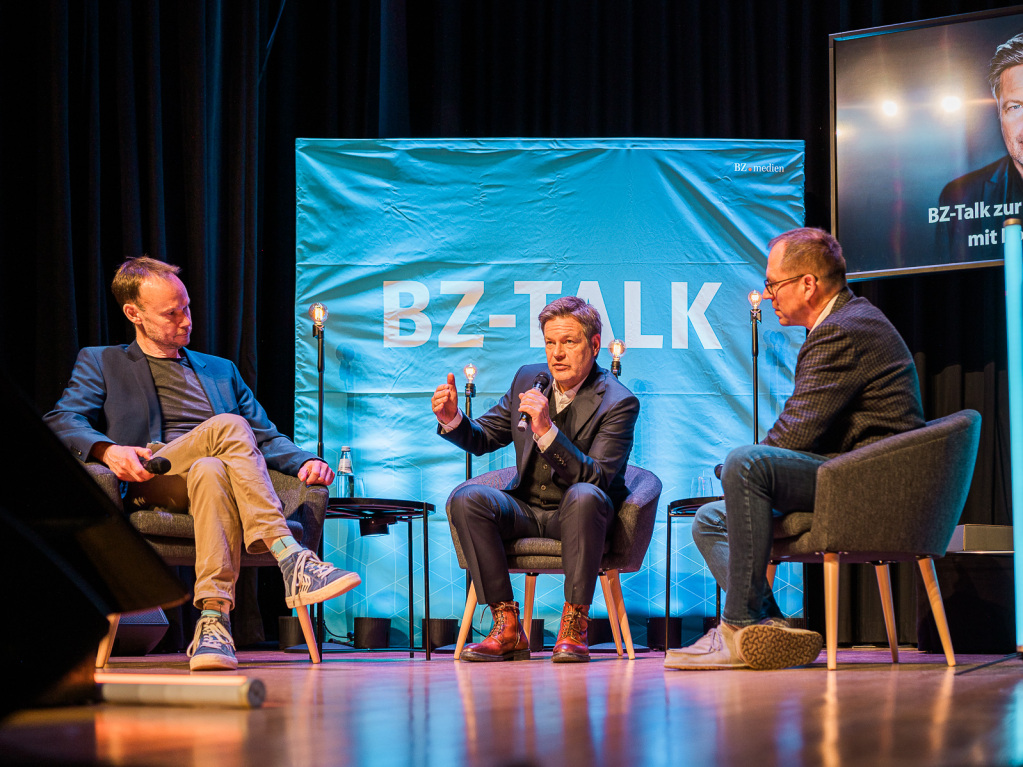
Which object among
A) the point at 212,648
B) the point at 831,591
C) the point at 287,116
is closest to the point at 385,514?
the point at 212,648

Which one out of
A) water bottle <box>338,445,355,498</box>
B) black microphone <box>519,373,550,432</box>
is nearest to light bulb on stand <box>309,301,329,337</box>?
water bottle <box>338,445,355,498</box>

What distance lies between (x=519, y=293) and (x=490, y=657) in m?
1.90

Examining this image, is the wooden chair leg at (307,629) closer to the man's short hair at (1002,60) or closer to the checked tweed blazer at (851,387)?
the checked tweed blazer at (851,387)

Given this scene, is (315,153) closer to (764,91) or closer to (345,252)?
(345,252)

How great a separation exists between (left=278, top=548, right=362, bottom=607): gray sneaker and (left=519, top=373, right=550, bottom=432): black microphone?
76 cm

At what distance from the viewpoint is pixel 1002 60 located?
4.04 metres

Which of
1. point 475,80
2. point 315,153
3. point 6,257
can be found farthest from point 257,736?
point 475,80

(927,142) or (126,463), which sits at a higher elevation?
(927,142)

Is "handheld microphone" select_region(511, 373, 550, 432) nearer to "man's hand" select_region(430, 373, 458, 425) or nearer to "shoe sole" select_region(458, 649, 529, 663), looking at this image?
"man's hand" select_region(430, 373, 458, 425)

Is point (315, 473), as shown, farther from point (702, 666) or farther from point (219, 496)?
point (702, 666)

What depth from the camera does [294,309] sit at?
4621 millimetres

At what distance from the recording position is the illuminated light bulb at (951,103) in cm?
412

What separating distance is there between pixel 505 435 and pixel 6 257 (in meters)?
2.02

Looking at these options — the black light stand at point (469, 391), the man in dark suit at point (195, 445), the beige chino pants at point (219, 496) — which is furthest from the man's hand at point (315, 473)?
the black light stand at point (469, 391)
